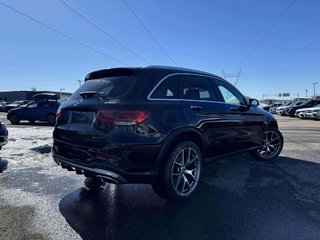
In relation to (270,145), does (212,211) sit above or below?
below

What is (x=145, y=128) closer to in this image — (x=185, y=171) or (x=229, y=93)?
(x=185, y=171)

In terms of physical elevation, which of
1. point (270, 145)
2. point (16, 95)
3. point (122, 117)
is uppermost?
point (16, 95)

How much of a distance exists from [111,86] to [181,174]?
1.52 metres

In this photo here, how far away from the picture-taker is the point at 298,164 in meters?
6.03

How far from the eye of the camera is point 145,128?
328 cm

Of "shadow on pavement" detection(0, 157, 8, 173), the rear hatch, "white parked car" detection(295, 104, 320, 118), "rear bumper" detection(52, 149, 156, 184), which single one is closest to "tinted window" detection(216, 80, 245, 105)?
the rear hatch

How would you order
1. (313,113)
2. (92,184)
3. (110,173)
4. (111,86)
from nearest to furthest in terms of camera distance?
(110,173) → (111,86) → (92,184) → (313,113)

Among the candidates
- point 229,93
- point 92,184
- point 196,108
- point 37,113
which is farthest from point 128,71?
point 37,113

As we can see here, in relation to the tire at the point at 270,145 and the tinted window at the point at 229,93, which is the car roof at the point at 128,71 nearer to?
the tinted window at the point at 229,93

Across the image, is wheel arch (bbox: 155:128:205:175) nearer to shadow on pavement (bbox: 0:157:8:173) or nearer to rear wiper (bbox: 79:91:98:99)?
rear wiper (bbox: 79:91:98:99)

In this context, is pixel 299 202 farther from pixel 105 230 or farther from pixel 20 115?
pixel 20 115

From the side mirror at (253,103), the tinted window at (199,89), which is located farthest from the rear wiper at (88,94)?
the side mirror at (253,103)

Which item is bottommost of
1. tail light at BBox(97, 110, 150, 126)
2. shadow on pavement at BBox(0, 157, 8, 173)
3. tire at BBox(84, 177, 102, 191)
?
tire at BBox(84, 177, 102, 191)

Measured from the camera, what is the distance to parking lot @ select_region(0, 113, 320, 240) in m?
3.07
